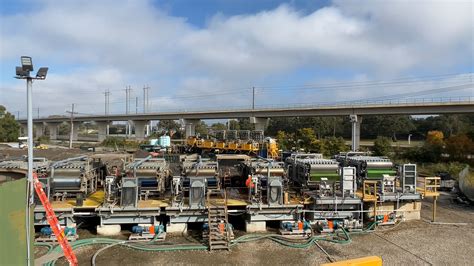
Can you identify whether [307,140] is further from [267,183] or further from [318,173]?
[267,183]

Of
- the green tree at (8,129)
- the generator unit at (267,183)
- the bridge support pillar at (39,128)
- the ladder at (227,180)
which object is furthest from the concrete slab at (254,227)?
the bridge support pillar at (39,128)

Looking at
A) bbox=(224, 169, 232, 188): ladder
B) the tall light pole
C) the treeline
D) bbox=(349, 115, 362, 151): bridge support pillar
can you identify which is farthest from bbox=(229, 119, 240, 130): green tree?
the tall light pole

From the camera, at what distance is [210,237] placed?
11.4 metres

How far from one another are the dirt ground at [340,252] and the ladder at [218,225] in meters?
0.34

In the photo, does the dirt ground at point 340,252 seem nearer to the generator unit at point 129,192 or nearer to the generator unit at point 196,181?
the generator unit at point 196,181

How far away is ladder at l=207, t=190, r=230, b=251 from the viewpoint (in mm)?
11195

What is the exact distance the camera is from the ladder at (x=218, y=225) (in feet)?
36.7

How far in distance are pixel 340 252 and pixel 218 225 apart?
14.2ft

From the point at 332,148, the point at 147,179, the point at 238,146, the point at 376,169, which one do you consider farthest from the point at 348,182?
the point at 332,148

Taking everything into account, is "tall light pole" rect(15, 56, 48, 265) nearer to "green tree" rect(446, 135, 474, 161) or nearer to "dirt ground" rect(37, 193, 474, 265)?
"dirt ground" rect(37, 193, 474, 265)

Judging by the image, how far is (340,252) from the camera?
1114cm

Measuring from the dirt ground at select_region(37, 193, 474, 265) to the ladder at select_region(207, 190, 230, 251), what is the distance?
1.10 ft

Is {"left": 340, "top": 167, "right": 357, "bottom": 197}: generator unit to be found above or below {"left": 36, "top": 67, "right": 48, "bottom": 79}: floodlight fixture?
below

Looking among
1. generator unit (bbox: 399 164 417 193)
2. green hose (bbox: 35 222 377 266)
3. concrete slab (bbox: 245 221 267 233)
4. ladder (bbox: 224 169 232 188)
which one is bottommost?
green hose (bbox: 35 222 377 266)
